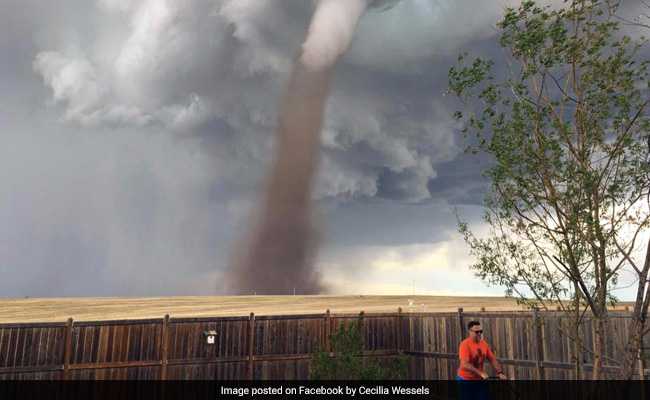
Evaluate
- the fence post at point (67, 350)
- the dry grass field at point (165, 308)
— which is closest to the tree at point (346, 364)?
the fence post at point (67, 350)

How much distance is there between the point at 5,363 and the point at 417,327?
12.7 m

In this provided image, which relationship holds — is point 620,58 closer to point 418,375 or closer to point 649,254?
point 649,254

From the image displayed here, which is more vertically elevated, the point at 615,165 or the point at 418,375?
the point at 615,165

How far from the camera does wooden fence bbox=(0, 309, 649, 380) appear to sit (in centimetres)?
1347

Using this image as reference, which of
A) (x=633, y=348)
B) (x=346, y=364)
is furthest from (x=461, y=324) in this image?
(x=633, y=348)

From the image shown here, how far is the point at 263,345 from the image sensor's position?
16.5m

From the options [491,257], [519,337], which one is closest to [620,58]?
[491,257]

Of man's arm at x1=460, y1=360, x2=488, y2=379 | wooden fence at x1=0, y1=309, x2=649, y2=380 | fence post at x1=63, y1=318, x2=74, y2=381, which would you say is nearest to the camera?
man's arm at x1=460, y1=360, x2=488, y2=379

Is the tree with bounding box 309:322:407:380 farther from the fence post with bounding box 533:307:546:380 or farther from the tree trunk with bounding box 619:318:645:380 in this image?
the tree trunk with bounding box 619:318:645:380

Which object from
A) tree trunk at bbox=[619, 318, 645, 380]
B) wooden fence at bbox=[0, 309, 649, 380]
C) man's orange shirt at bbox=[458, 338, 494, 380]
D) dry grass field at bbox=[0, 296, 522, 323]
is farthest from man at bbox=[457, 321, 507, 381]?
dry grass field at bbox=[0, 296, 522, 323]

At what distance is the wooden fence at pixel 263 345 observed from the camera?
1347cm

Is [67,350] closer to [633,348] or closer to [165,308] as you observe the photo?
[633,348]

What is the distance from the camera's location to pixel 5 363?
13.3m

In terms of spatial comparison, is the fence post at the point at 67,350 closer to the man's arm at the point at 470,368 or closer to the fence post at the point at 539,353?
the man's arm at the point at 470,368
